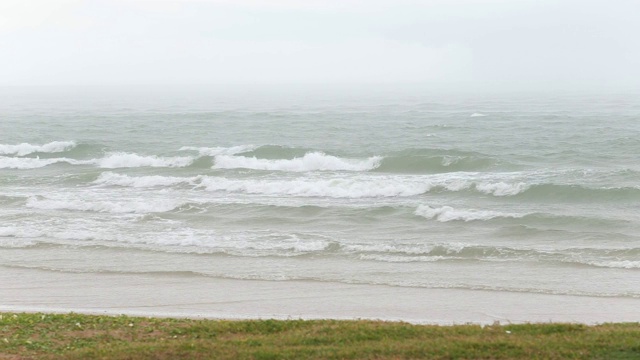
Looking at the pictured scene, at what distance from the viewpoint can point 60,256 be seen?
19.8 meters

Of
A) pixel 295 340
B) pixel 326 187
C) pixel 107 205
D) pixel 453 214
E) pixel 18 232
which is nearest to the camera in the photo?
pixel 295 340

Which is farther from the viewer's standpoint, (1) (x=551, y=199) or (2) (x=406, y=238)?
(1) (x=551, y=199)

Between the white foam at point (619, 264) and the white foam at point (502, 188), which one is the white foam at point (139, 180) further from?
the white foam at point (619, 264)

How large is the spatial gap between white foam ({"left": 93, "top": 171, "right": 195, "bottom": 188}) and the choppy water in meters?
0.13

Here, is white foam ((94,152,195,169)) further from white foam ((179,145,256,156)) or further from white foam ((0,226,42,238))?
white foam ((0,226,42,238))

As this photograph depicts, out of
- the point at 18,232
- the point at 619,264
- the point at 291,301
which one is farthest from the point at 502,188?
the point at 18,232

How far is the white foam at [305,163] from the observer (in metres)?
38.6

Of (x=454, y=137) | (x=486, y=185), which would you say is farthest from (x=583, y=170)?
(x=454, y=137)

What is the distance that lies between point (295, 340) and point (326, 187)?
817 inches

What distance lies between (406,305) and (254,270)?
4.55 meters

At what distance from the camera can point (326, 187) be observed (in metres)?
30.8

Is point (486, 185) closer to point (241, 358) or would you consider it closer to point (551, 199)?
point (551, 199)

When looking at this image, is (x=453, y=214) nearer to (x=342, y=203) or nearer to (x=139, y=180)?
(x=342, y=203)

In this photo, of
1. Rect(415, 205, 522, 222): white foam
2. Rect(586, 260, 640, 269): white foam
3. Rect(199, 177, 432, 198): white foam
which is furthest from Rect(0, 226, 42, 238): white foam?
Rect(586, 260, 640, 269): white foam
